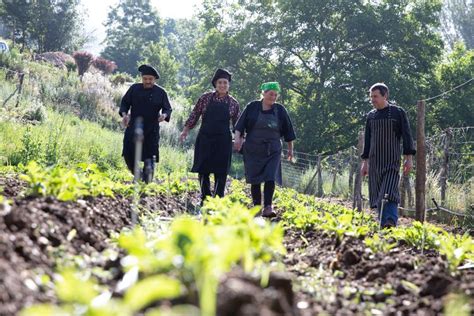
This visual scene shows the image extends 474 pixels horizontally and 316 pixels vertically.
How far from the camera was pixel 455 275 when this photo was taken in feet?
12.3

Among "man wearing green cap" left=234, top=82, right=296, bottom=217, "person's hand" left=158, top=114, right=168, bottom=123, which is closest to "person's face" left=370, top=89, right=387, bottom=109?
"man wearing green cap" left=234, top=82, right=296, bottom=217

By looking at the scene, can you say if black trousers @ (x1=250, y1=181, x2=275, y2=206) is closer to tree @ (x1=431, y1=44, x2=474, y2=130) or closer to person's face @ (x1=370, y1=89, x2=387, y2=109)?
person's face @ (x1=370, y1=89, x2=387, y2=109)

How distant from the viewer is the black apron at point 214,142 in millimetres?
8391

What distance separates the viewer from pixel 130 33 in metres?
67.2

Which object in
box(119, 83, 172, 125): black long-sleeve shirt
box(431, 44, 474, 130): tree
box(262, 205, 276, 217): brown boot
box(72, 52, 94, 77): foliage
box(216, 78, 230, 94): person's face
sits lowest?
box(262, 205, 276, 217): brown boot

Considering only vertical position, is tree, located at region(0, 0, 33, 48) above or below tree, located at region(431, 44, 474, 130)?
above

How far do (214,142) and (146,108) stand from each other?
36.5 inches

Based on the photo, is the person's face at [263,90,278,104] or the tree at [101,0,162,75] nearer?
the person's face at [263,90,278,104]

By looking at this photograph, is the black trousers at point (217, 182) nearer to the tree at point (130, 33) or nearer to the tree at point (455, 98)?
the tree at point (455, 98)

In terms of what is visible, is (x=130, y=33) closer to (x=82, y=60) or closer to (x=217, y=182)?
(x=82, y=60)

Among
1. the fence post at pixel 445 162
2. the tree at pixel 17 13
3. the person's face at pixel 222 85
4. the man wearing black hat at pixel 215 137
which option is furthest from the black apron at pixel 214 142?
the tree at pixel 17 13

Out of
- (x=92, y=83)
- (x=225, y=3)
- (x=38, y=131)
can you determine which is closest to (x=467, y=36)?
(x=225, y=3)

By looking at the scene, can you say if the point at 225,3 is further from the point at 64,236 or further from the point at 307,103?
the point at 64,236

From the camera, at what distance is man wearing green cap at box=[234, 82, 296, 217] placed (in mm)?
7953
